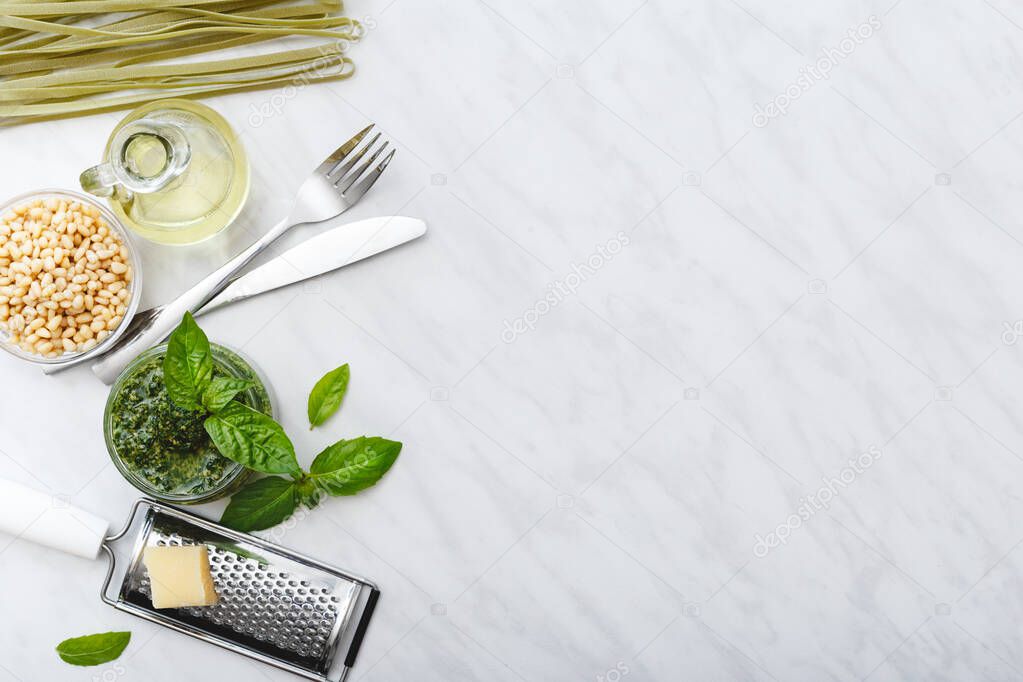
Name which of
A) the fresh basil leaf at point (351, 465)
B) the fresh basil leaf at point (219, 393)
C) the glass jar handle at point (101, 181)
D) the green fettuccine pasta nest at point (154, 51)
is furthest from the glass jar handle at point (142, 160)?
the fresh basil leaf at point (351, 465)

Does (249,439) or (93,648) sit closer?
(249,439)

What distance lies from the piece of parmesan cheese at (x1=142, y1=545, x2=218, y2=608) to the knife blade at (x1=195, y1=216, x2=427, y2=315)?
308 millimetres

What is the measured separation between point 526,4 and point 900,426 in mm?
761

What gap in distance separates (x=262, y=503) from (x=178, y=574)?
13 cm

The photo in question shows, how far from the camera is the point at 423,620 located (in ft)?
3.47

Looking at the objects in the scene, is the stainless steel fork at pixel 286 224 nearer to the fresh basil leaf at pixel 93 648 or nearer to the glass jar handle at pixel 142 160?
the glass jar handle at pixel 142 160

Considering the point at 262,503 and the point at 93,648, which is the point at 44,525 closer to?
the point at 93,648

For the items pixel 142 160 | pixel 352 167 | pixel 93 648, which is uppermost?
pixel 352 167

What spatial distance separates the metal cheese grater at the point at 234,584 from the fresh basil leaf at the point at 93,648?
0.05 meters

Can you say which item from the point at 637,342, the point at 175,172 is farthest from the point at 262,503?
the point at 637,342

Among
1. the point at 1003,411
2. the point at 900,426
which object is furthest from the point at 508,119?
the point at 1003,411

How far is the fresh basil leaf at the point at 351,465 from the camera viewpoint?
100 cm

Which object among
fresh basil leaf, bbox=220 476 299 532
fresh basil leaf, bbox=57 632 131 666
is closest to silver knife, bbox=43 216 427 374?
fresh basil leaf, bbox=220 476 299 532

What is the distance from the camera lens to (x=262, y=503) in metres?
1.01
